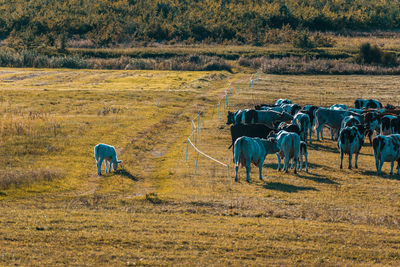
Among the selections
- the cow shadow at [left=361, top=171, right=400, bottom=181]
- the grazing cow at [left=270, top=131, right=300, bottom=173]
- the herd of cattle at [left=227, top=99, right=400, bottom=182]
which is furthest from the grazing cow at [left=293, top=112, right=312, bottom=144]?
the grazing cow at [left=270, top=131, right=300, bottom=173]

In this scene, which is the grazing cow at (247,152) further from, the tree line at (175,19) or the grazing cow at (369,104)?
the tree line at (175,19)

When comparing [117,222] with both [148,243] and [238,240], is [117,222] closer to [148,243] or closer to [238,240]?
[148,243]

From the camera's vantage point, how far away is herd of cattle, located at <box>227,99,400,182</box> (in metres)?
25.9

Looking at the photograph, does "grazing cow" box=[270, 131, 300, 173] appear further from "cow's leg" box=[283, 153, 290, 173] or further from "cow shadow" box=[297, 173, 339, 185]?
"cow shadow" box=[297, 173, 339, 185]

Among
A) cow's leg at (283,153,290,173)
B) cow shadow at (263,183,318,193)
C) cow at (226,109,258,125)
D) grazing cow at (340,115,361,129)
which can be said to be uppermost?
grazing cow at (340,115,361,129)

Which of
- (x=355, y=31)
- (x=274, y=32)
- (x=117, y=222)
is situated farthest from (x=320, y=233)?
(x=355, y=31)

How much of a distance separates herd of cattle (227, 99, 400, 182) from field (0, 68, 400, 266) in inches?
41.1

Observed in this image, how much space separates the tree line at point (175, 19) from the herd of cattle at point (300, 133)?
83.8 meters

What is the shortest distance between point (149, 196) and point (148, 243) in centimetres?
577

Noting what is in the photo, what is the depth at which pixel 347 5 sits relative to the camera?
176000 mm

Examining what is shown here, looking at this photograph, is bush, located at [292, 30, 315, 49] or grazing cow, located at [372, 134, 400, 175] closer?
grazing cow, located at [372, 134, 400, 175]

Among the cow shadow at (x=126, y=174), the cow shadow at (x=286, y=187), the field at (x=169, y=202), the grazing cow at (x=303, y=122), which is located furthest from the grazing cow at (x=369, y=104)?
the cow shadow at (x=126, y=174)

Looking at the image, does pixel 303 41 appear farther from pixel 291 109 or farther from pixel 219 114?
pixel 291 109

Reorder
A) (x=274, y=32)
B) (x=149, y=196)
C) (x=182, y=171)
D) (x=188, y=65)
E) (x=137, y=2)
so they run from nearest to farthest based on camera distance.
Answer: (x=149, y=196) → (x=182, y=171) → (x=188, y=65) → (x=274, y=32) → (x=137, y=2)
